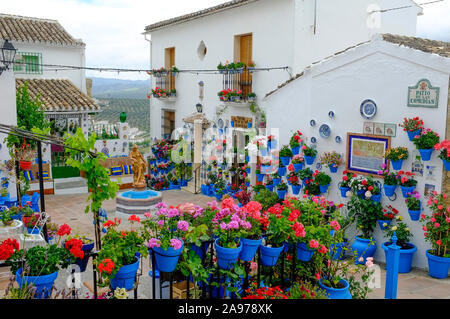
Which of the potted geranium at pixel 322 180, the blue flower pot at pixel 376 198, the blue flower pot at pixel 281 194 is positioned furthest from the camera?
the blue flower pot at pixel 281 194

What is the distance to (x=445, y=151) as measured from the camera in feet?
25.0

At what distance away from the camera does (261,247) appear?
4.70 m

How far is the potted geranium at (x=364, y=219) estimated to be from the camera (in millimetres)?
8695

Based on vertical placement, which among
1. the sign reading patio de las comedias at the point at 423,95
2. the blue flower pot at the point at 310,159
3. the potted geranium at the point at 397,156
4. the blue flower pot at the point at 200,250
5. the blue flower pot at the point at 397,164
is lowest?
the blue flower pot at the point at 200,250

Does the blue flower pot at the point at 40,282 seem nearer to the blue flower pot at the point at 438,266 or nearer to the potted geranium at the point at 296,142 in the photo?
the blue flower pot at the point at 438,266

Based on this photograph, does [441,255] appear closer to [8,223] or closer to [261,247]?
[261,247]

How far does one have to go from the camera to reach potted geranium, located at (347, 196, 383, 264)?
8.70 metres

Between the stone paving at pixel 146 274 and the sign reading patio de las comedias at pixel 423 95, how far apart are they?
2988 mm

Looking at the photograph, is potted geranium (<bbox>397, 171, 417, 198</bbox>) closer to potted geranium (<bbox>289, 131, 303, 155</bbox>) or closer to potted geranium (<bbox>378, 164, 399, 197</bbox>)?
potted geranium (<bbox>378, 164, 399, 197</bbox>)

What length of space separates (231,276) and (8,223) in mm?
5762

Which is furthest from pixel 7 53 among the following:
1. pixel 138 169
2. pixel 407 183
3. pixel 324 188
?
pixel 407 183

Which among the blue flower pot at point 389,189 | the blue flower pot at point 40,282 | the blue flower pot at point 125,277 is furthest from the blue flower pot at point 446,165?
the blue flower pot at point 40,282

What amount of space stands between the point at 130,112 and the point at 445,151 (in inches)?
841

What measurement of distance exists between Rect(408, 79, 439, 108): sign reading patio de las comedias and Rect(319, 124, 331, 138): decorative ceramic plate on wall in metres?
1.90
